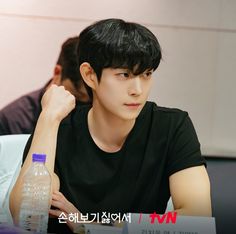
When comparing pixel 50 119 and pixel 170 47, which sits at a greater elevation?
pixel 170 47

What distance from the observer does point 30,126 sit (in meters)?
1.84

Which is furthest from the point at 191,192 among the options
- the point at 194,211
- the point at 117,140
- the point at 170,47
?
the point at 170,47

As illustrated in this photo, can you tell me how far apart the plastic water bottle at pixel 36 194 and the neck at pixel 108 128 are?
0.69 ft

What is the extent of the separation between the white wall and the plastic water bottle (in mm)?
468

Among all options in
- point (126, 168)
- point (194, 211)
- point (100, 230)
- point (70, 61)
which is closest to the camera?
point (100, 230)

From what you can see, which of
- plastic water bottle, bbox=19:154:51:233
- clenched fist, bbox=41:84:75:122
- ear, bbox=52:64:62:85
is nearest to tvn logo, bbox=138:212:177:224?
plastic water bottle, bbox=19:154:51:233

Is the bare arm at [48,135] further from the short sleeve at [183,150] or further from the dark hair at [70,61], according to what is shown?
the short sleeve at [183,150]

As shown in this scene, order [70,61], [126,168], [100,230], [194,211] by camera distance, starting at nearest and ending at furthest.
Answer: [100,230]
[194,211]
[126,168]
[70,61]

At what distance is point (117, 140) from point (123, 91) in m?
0.18

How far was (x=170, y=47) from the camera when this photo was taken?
1871 millimetres

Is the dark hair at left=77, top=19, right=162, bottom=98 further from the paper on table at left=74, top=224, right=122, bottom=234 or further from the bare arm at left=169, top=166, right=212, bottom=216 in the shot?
the paper on table at left=74, top=224, right=122, bottom=234

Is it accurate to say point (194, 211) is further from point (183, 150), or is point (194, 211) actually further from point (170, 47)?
point (170, 47)

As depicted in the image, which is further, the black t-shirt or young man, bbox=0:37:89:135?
young man, bbox=0:37:89:135

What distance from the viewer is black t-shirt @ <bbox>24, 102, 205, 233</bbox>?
1.58 metres
